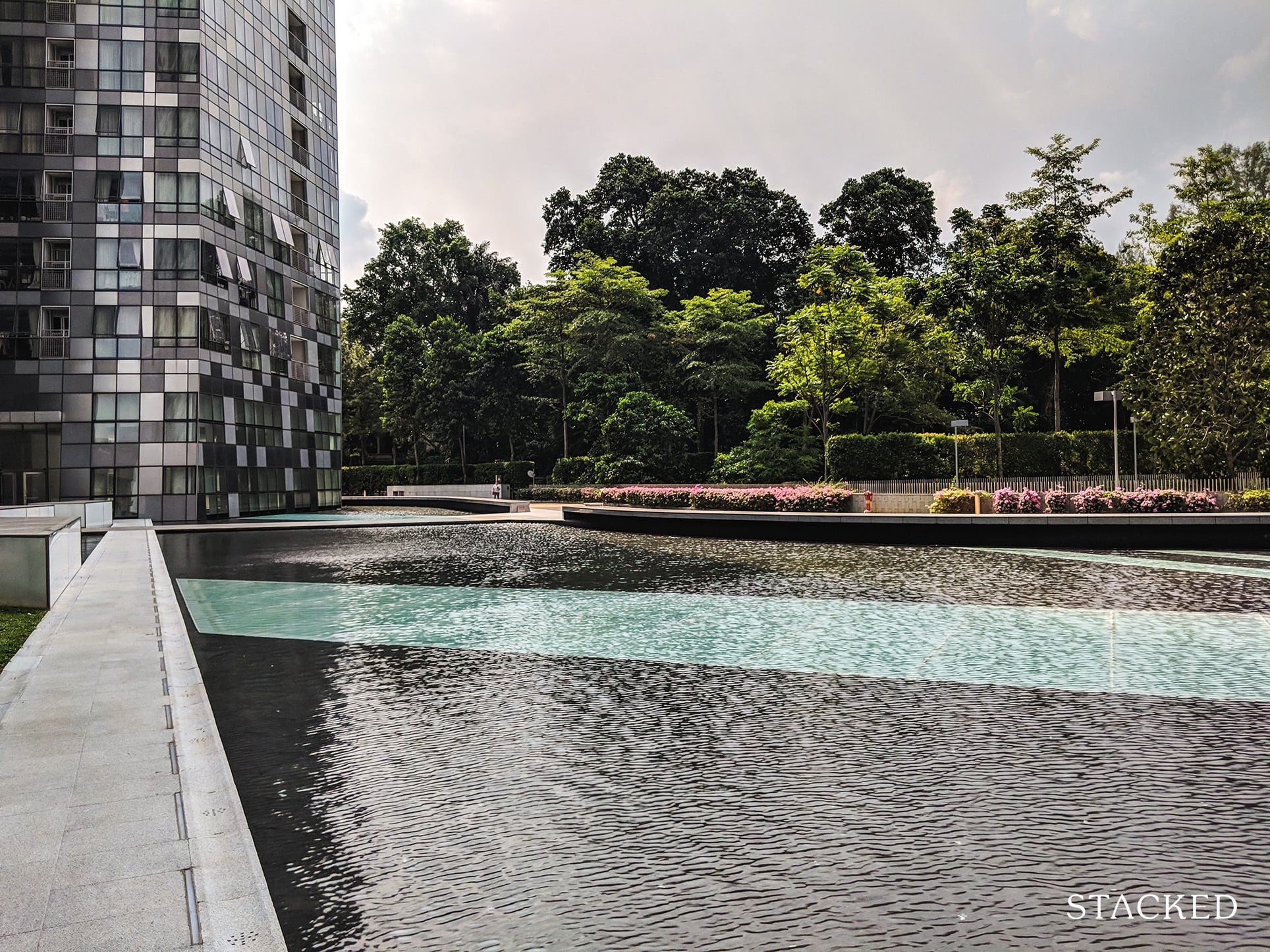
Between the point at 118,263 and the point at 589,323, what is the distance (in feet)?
71.8

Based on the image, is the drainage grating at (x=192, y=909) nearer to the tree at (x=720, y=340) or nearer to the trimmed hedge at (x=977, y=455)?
the trimmed hedge at (x=977, y=455)

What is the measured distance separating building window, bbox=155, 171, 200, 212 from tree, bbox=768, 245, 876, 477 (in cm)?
2625

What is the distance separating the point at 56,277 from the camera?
3853 cm

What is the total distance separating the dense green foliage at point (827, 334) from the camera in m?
30.3

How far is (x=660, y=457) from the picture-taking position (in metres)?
45.1

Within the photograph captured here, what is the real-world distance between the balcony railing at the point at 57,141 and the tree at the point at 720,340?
28528 mm

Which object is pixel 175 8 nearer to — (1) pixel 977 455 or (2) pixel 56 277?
(2) pixel 56 277

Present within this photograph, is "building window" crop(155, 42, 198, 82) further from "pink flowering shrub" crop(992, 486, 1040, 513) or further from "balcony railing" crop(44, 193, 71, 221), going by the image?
"pink flowering shrub" crop(992, 486, 1040, 513)

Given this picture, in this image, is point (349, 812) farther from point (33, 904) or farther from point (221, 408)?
point (221, 408)

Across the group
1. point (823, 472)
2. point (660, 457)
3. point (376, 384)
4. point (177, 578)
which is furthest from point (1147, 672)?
point (376, 384)

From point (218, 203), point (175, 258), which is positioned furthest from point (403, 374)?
point (175, 258)

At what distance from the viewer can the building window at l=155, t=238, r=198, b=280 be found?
127ft

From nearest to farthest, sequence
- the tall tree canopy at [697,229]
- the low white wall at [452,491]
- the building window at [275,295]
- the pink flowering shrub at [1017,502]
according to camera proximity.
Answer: the pink flowering shrub at [1017,502]
the building window at [275,295]
the low white wall at [452,491]
the tall tree canopy at [697,229]

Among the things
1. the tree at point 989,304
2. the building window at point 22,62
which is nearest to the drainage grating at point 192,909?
the tree at point 989,304
